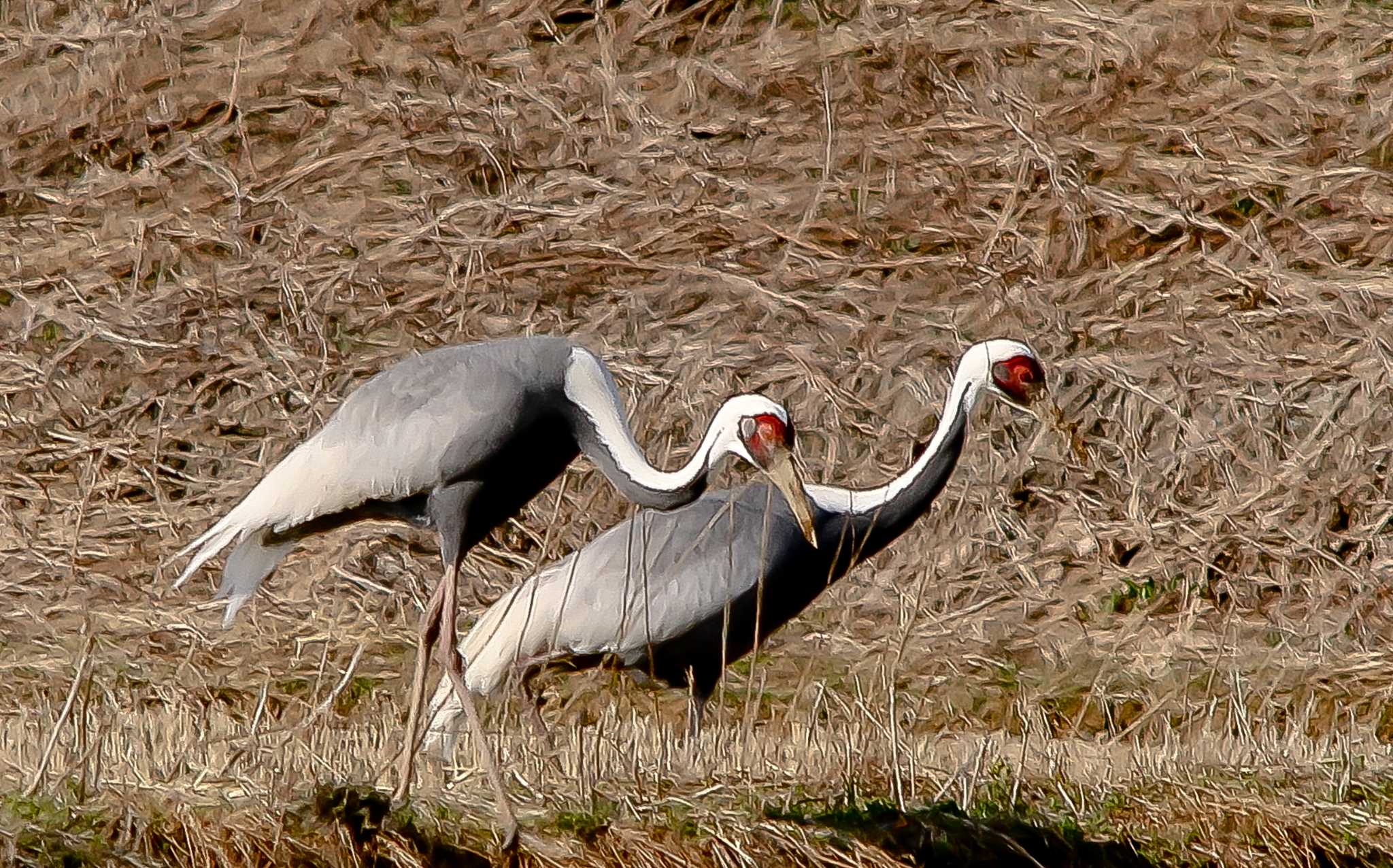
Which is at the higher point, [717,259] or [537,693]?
[717,259]

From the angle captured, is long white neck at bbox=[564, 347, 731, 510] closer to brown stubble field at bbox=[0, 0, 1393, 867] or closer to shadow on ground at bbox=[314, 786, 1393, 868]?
shadow on ground at bbox=[314, 786, 1393, 868]

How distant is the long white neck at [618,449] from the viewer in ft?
17.4

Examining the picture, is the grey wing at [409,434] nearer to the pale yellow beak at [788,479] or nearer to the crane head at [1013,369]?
the pale yellow beak at [788,479]

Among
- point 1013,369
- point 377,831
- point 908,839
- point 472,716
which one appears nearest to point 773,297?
point 1013,369

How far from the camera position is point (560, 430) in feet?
17.8

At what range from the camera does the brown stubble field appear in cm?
867

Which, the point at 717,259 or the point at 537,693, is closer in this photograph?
the point at 537,693

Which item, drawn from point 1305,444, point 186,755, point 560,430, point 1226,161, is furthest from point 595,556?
point 1226,161

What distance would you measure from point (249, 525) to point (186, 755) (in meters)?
0.82

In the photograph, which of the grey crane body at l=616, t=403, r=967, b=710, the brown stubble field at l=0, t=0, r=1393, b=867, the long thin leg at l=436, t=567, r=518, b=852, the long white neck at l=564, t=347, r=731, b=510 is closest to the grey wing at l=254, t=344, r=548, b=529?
the long white neck at l=564, t=347, r=731, b=510

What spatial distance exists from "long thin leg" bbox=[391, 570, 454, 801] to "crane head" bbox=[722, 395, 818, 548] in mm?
826

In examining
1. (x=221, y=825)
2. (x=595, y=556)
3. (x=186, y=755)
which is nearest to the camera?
(x=221, y=825)

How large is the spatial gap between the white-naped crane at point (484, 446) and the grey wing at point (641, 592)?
1.76 feet

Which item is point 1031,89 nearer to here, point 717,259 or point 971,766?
point 717,259
